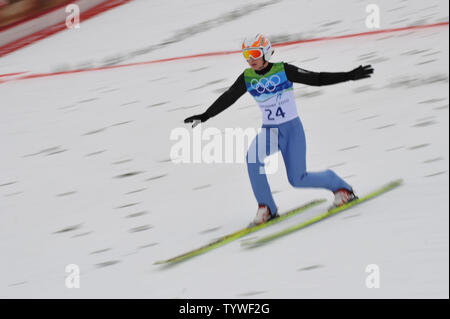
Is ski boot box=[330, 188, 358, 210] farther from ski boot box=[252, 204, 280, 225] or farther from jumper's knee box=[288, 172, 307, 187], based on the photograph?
ski boot box=[252, 204, 280, 225]

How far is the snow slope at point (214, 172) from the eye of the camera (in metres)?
5.44

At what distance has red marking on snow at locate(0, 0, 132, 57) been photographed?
13211 mm

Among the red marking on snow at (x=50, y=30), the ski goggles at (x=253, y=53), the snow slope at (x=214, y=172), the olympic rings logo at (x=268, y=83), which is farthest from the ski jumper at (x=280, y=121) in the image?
the red marking on snow at (x=50, y=30)

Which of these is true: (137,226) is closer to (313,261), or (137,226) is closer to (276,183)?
(276,183)

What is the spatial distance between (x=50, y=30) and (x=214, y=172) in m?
6.87

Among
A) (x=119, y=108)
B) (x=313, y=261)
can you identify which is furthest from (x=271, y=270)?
(x=119, y=108)

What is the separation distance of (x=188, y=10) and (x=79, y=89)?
3.30 metres

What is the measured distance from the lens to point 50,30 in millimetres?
13688

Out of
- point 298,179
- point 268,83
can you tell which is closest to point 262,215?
point 298,179

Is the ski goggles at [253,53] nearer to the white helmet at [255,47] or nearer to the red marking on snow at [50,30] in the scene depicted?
the white helmet at [255,47]

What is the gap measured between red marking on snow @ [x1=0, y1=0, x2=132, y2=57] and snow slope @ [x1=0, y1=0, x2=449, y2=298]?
740 millimetres

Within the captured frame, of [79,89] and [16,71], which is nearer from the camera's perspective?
[79,89]

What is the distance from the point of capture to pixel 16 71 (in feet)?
39.4

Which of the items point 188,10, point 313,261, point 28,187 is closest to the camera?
point 313,261
